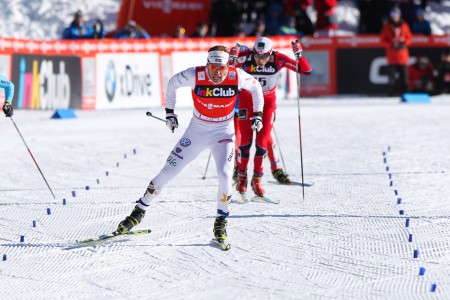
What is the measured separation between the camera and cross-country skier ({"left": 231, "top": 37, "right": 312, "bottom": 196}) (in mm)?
11742

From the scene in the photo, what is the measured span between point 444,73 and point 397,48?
1.64 m

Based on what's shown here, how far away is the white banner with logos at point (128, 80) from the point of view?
20.4 metres

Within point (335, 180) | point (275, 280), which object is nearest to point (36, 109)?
point (335, 180)

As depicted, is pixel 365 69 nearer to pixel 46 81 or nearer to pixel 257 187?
pixel 46 81

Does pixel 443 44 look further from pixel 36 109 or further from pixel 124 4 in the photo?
pixel 36 109

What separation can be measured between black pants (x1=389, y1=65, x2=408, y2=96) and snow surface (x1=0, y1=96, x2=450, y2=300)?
5464 millimetres

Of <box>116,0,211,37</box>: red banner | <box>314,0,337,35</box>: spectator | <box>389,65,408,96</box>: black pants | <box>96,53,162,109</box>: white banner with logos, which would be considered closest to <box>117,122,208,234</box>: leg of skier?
<box>96,53,162,109</box>: white banner with logos

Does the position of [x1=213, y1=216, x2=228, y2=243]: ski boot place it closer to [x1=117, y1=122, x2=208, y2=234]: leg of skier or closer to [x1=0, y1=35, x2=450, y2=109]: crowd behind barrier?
Result: [x1=117, y1=122, x2=208, y2=234]: leg of skier

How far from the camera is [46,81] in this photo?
19922 mm

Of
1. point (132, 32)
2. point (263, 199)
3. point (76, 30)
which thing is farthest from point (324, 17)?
point (263, 199)

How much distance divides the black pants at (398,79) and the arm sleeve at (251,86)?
13514 millimetres

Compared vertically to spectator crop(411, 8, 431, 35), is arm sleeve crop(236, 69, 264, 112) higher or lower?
lower

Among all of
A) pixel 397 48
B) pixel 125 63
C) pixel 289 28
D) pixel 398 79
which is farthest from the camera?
pixel 289 28

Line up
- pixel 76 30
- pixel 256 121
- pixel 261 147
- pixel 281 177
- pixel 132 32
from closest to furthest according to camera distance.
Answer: pixel 256 121 → pixel 261 147 → pixel 281 177 → pixel 76 30 → pixel 132 32
